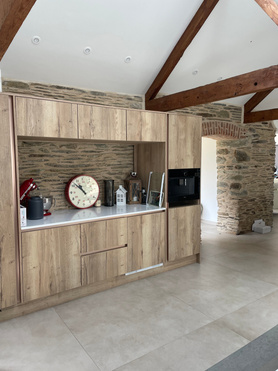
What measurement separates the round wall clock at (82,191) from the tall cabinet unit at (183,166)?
1.00 metres

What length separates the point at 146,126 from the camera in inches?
141

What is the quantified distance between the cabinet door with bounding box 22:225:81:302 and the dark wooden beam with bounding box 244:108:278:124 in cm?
419

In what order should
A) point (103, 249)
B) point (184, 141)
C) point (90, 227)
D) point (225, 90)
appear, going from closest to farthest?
point (90, 227), point (103, 249), point (225, 90), point (184, 141)

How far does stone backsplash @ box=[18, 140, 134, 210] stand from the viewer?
348cm

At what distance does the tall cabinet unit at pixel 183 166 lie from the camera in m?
3.83

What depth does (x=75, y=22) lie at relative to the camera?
3.12m

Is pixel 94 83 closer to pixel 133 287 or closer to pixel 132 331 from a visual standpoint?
pixel 133 287

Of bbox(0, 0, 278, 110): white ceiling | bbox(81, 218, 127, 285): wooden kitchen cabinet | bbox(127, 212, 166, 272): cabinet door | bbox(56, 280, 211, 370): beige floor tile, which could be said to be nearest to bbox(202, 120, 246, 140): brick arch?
bbox(0, 0, 278, 110): white ceiling

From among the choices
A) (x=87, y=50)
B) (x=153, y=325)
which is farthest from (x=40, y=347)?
(x=87, y=50)

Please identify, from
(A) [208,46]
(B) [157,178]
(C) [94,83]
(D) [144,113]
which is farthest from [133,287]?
(A) [208,46]

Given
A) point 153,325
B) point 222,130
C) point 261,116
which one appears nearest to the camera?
point 153,325

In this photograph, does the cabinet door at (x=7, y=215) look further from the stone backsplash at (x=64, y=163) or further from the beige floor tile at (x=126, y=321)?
the stone backsplash at (x=64, y=163)

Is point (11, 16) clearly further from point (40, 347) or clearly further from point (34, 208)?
point (40, 347)

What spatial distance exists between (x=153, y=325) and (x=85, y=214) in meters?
1.41
